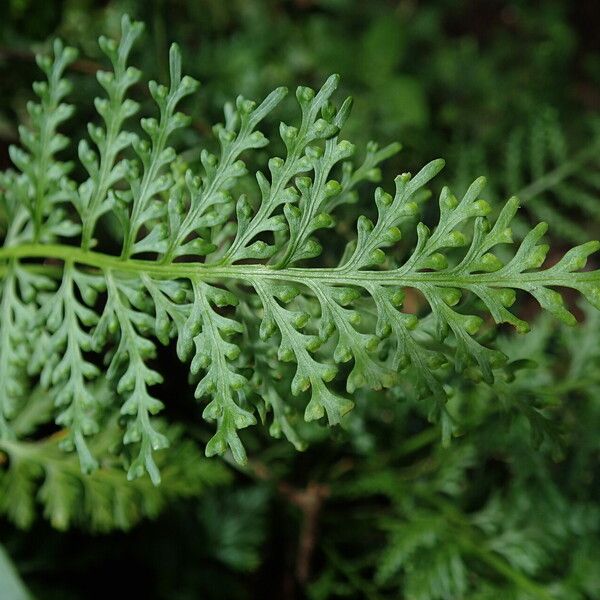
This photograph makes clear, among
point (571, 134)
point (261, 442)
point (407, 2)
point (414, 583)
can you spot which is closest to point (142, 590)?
point (261, 442)

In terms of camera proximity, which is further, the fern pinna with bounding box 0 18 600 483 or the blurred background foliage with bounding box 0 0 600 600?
the blurred background foliage with bounding box 0 0 600 600

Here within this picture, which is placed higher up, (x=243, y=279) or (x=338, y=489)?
(x=243, y=279)

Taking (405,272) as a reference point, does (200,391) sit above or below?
below

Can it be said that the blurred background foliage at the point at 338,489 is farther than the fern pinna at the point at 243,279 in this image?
Yes

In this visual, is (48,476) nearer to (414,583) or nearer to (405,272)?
(414,583)

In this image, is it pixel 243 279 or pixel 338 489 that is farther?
pixel 338 489

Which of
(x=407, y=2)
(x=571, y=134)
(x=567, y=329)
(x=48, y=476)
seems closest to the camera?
(x=48, y=476)

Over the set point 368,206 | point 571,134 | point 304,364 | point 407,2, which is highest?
point 407,2

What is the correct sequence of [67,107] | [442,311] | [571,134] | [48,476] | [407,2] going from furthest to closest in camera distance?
[407,2] → [571,134] → [48,476] → [67,107] → [442,311]
